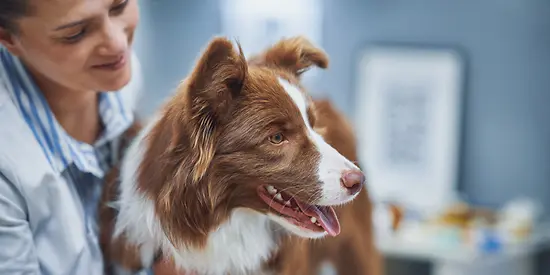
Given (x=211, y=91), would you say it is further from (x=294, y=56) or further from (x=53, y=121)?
(x=53, y=121)

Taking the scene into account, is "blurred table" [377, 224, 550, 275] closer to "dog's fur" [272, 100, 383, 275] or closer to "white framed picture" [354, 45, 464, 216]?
"white framed picture" [354, 45, 464, 216]

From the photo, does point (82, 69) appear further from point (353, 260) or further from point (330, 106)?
point (353, 260)

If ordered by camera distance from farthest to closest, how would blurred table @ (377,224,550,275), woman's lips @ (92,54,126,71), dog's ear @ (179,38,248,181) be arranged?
blurred table @ (377,224,550,275), woman's lips @ (92,54,126,71), dog's ear @ (179,38,248,181)

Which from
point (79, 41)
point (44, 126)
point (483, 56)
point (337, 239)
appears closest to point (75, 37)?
point (79, 41)

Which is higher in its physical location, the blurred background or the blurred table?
the blurred background

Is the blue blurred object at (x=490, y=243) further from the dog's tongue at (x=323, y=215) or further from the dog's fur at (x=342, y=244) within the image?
the dog's tongue at (x=323, y=215)

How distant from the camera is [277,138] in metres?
0.89

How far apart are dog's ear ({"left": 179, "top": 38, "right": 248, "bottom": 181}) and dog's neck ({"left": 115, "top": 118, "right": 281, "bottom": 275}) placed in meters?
0.12

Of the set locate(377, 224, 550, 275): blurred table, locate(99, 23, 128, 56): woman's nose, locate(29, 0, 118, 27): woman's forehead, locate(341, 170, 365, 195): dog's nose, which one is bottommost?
locate(377, 224, 550, 275): blurred table

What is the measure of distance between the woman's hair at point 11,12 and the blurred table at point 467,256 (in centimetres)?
198

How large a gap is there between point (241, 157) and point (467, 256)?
207cm

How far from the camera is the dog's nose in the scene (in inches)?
33.1

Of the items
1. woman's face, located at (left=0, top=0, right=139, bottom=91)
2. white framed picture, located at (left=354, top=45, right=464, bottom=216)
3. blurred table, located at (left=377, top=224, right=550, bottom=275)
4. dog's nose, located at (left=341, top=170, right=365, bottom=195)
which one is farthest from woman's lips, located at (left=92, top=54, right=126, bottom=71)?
white framed picture, located at (left=354, top=45, right=464, bottom=216)

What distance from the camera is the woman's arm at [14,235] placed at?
885 millimetres
